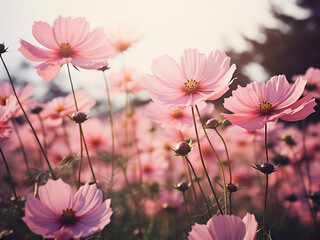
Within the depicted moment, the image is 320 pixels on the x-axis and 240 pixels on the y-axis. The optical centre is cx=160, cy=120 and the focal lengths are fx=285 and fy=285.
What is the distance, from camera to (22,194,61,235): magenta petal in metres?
0.52

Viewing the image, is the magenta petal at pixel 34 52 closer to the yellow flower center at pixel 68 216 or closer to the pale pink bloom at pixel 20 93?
the pale pink bloom at pixel 20 93

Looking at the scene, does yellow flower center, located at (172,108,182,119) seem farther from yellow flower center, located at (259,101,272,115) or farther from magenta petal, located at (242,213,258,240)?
magenta petal, located at (242,213,258,240)

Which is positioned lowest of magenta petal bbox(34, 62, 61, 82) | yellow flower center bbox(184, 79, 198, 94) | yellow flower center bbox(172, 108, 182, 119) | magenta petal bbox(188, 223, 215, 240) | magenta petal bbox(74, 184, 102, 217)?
magenta petal bbox(188, 223, 215, 240)

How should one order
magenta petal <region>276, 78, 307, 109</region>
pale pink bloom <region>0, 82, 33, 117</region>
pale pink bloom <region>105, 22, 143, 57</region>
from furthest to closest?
1. pale pink bloom <region>105, 22, 143, 57</region>
2. pale pink bloom <region>0, 82, 33, 117</region>
3. magenta petal <region>276, 78, 307, 109</region>

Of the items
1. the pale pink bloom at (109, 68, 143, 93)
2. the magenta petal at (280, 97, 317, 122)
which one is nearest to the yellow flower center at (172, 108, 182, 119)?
the pale pink bloom at (109, 68, 143, 93)

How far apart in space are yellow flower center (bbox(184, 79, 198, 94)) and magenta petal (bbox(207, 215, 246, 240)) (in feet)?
1.12

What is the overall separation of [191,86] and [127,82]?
0.64 metres

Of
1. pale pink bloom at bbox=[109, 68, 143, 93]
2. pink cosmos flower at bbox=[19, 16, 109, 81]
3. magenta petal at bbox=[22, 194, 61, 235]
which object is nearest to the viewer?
magenta petal at bbox=[22, 194, 61, 235]

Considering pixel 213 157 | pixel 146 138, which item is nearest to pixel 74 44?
pixel 213 157

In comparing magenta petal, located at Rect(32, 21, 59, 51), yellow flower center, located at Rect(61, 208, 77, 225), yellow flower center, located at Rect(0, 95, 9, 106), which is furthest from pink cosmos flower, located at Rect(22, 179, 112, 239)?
yellow flower center, located at Rect(0, 95, 9, 106)

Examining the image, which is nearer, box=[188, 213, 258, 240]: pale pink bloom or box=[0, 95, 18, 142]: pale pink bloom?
box=[188, 213, 258, 240]: pale pink bloom

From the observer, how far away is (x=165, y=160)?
1.67 m

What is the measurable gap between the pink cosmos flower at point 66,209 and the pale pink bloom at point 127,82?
728 mm

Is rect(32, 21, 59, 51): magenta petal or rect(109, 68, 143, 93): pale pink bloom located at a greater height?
rect(32, 21, 59, 51): magenta petal
